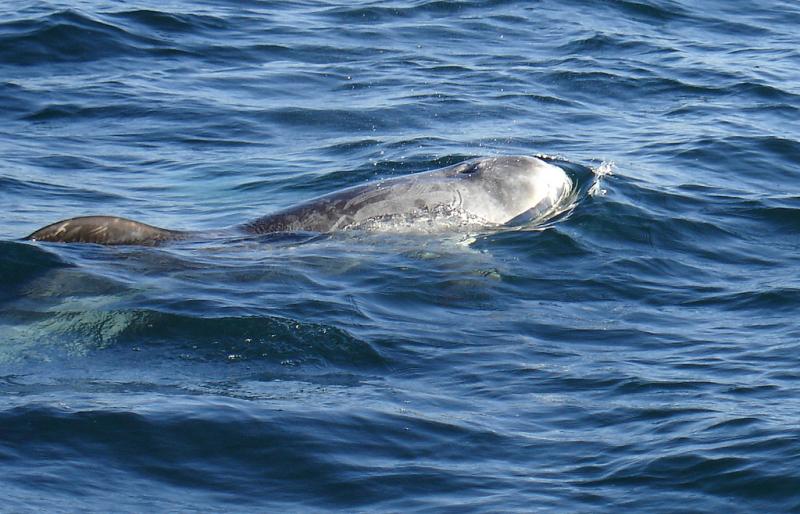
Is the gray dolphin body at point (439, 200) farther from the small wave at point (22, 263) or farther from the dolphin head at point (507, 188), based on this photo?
the small wave at point (22, 263)

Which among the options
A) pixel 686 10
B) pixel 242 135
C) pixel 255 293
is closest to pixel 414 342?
pixel 255 293

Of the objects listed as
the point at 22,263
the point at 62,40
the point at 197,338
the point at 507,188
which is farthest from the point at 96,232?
the point at 62,40

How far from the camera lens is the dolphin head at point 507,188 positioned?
10.9 m

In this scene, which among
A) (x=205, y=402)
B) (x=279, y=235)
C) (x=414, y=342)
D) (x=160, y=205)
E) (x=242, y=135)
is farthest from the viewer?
(x=242, y=135)

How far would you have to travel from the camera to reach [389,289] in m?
9.20

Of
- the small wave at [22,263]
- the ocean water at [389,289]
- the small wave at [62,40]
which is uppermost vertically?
the small wave at [62,40]

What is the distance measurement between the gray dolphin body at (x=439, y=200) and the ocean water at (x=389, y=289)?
0.25 meters

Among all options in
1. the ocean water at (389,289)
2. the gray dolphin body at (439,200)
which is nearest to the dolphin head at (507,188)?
the gray dolphin body at (439,200)

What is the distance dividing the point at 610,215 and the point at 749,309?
7.75ft

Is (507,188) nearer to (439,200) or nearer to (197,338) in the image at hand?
(439,200)

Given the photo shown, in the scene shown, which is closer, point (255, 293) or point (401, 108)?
point (255, 293)

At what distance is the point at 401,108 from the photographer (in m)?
15.6

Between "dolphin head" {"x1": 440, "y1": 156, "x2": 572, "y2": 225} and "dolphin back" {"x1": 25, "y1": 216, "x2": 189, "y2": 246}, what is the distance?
107 inches

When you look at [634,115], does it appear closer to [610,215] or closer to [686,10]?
[610,215]
